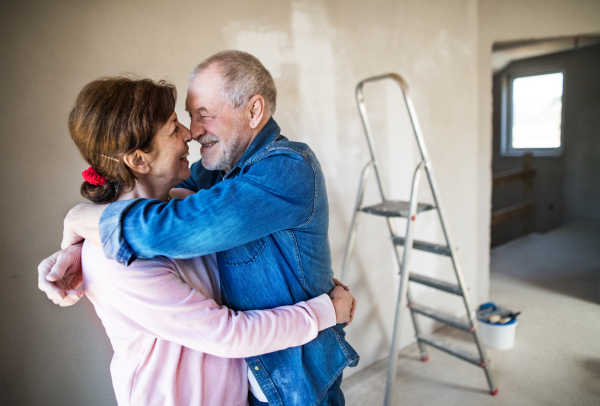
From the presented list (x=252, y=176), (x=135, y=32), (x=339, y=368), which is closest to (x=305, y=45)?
(x=135, y=32)

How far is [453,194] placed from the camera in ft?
10.2

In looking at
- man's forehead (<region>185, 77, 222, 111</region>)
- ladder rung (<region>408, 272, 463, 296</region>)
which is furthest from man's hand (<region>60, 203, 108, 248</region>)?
ladder rung (<region>408, 272, 463, 296</region>)

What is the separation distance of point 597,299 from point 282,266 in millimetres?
3806

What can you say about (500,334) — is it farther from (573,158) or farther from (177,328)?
(573,158)

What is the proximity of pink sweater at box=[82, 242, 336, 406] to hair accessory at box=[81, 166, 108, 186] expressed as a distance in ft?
0.53

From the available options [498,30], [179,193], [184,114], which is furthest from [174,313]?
[498,30]

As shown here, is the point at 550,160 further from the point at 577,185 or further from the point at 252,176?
the point at 252,176

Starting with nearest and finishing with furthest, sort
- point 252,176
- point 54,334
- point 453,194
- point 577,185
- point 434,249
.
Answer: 1. point 252,176
2. point 54,334
3. point 434,249
4. point 453,194
5. point 577,185

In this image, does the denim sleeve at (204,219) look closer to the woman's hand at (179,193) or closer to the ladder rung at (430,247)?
the woman's hand at (179,193)

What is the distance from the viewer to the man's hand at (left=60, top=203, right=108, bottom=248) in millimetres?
972

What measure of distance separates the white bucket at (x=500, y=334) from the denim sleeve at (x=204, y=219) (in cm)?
250

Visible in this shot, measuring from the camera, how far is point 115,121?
3.23 feet

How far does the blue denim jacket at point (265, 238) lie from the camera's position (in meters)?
0.91

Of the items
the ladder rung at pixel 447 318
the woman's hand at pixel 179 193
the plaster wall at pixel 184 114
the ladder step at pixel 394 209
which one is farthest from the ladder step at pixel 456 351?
the woman's hand at pixel 179 193
